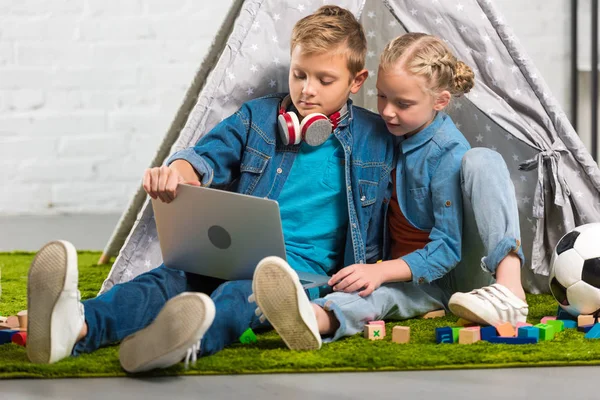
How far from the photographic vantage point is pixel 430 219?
65.7 inches

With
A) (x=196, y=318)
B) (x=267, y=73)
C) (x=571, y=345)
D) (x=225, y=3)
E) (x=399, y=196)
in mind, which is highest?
(x=225, y=3)

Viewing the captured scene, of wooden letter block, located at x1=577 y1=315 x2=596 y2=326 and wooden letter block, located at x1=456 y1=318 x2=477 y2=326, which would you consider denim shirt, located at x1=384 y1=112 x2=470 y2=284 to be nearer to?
wooden letter block, located at x1=456 y1=318 x2=477 y2=326

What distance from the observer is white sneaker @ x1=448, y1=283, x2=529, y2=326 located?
1462 millimetres

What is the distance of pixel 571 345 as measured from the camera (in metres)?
1.37

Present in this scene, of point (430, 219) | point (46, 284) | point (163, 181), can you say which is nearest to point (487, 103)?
point (430, 219)

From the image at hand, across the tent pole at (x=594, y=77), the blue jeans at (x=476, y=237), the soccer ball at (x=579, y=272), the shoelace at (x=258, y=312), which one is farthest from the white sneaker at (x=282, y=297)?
the tent pole at (x=594, y=77)

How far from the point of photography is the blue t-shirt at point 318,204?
65.7 inches

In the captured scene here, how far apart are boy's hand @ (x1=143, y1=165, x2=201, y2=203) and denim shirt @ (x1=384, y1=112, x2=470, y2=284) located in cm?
43

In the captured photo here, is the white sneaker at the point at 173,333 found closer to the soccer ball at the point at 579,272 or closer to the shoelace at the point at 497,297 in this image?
the shoelace at the point at 497,297

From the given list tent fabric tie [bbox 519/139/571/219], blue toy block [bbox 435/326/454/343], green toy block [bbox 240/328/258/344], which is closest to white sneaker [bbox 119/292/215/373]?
green toy block [bbox 240/328/258/344]

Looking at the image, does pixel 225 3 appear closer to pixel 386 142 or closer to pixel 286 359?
pixel 386 142

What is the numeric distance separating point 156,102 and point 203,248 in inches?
87.0

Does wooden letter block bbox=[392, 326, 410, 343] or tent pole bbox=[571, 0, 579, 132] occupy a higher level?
tent pole bbox=[571, 0, 579, 132]

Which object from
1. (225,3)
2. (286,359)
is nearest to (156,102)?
(225,3)
